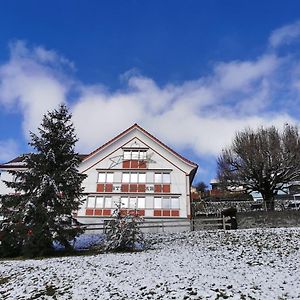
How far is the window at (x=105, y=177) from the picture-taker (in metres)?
34.2

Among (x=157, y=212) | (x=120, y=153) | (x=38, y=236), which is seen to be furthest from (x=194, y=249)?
(x=120, y=153)

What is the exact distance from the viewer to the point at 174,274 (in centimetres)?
1243

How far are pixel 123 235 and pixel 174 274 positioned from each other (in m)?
9.00

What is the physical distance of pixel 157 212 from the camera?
3300cm

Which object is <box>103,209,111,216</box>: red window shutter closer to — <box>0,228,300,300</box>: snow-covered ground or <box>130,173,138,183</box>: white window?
<box>130,173,138,183</box>: white window

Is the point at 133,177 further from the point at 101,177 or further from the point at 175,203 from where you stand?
the point at 175,203

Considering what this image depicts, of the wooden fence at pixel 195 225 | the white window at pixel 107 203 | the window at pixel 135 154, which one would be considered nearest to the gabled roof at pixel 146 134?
the window at pixel 135 154

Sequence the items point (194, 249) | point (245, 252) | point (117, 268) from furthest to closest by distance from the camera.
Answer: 1. point (194, 249)
2. point (245, 252)
3. point (117, 268)

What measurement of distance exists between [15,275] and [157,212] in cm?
1967

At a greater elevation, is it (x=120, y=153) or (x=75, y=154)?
(x=120, y=153)

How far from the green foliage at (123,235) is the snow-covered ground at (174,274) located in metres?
2.59

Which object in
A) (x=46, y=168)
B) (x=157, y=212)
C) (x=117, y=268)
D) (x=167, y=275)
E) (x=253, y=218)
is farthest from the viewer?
(x=157, y=212)

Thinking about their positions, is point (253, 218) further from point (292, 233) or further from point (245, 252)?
point (245, 252)

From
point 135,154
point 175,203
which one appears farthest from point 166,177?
point 135,154
